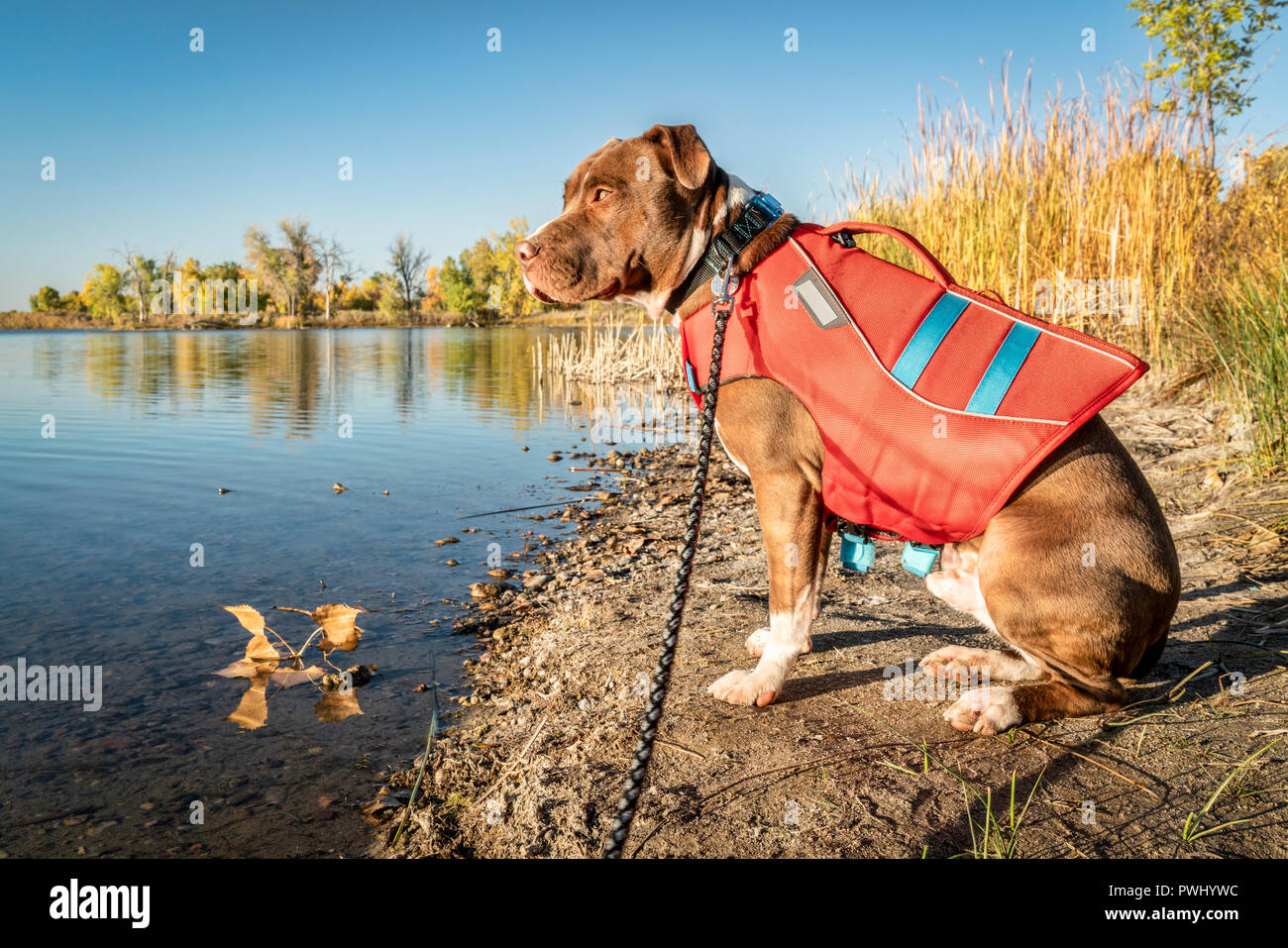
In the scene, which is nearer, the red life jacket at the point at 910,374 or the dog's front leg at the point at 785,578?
the red life jacket at the point at 910,374

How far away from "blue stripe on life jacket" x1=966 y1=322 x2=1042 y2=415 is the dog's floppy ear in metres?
1.40

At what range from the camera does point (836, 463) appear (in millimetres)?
2947

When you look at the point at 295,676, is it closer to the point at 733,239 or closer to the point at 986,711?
the point at 733,239

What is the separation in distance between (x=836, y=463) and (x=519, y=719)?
1.87m

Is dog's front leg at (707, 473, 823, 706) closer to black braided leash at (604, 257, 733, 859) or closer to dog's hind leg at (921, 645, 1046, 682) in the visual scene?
black braided leash at (604, 257, 733, 859)

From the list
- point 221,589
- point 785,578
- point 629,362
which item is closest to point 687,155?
point 785,578

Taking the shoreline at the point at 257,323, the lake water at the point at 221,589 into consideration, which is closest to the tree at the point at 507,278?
the shoreline at the point at 257,323

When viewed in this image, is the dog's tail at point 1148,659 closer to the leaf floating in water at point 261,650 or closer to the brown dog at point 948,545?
the brown dog at point 948,545

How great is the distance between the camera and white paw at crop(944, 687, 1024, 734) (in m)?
2.78

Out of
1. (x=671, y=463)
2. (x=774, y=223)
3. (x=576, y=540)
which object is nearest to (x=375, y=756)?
(x=774, y=223)

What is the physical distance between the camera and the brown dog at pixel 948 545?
2676mm

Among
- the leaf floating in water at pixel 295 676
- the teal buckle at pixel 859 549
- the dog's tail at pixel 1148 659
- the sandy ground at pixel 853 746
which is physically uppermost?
the teal buckle at pixel 859 549

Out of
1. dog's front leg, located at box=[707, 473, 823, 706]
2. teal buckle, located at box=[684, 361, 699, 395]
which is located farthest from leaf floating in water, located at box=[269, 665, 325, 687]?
teal buckle, located at box=[684, 361, 699, 395]
